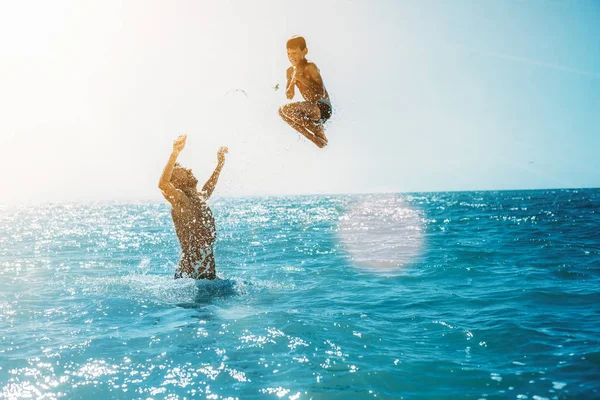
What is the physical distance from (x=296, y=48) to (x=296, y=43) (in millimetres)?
63

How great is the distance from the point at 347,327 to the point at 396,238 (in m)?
13.5

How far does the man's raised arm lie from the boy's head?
3.07 m

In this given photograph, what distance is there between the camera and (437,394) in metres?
4.26

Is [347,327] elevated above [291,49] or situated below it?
below

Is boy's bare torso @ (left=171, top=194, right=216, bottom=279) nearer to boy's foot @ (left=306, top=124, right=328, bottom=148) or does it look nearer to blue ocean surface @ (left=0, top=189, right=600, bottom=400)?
blue ocean surface @ (left=0, top=189, right=600, bottom=400)

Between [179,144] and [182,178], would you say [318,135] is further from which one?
[182,178]

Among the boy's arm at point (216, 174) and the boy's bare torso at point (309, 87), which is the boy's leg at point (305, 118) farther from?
the boy's arm at point (216, 174)

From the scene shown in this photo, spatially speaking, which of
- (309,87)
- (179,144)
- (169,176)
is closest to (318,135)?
(309,87)

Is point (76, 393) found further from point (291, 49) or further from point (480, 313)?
point (480, 313)

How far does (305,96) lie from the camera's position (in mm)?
6039

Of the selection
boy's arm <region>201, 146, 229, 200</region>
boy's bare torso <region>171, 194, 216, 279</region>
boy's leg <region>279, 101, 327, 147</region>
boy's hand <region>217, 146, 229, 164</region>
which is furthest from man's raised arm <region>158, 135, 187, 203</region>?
boy's leg <region>279, 101, 327, 147</region>

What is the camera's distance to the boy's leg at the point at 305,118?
5.89 m

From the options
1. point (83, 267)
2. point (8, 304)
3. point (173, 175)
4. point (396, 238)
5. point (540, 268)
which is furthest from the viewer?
point (396, 238)

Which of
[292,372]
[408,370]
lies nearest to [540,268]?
[408,370]
